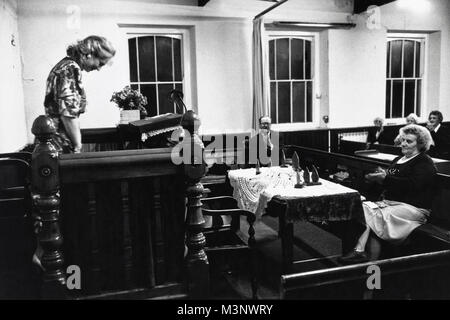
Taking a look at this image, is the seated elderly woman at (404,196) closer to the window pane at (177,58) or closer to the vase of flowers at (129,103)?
the vase of flowers at (129,103)

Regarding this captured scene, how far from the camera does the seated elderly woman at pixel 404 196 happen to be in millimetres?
3812

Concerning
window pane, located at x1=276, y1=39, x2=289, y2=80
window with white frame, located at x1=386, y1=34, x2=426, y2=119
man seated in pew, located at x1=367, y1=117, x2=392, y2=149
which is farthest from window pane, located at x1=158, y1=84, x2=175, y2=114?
window with white frame, located at x1=386, y1=34, x2=426, y2=119

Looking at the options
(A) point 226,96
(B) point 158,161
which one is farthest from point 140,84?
(B) point 158,161

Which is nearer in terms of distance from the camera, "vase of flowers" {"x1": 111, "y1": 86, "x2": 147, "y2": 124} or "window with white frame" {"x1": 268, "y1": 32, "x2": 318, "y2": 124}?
"vase of flowers" {"x1": 111, "y1": 86, "x2": 147, "y2": 124}

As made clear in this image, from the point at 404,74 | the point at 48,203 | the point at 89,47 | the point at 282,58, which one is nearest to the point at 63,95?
the point at 89,47

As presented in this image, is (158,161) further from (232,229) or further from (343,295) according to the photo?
(232,229)

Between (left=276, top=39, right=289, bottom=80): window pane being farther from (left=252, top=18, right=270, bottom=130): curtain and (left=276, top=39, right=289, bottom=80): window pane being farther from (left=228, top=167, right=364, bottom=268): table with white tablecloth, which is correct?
(left=228, top=167, right=364, bottom=268): table with white tablecloth

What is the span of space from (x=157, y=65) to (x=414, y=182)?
497 centimetres

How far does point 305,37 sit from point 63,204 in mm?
7053

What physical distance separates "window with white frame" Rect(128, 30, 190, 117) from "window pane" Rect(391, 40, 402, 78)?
4.44 meters

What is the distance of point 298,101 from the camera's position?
849cm

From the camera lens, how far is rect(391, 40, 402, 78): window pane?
9008 mm

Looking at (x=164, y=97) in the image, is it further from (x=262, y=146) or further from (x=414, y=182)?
(x=414, y=182)

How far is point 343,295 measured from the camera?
202cm
